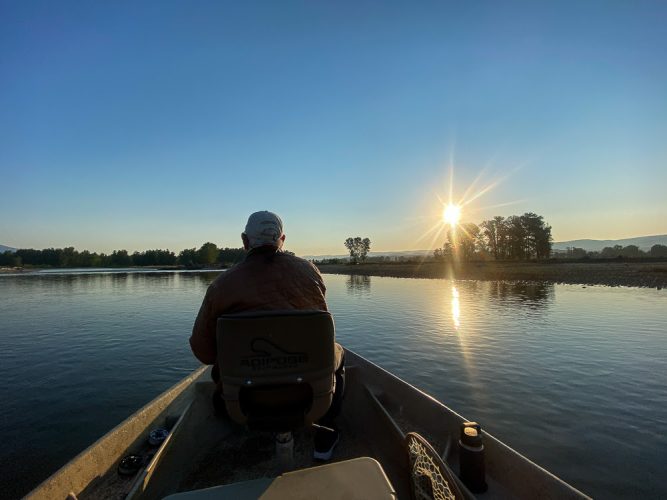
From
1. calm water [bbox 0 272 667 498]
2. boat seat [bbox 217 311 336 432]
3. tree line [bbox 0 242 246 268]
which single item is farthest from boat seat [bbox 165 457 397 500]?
tree line [bbox 0 242 246 268]

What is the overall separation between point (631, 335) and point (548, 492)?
16.2 meters

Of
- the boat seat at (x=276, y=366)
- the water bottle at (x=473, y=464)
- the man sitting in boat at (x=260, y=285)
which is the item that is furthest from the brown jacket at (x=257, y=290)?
the water bottle at (x=473, y=464)

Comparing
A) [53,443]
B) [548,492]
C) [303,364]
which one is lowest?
[53,443]

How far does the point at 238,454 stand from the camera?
4.15m

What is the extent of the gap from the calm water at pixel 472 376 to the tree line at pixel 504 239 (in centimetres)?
8031

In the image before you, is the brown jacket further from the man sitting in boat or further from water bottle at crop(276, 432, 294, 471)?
water bottle at crop(276, 432, 294, 471)

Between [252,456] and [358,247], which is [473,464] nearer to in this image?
[252,456]

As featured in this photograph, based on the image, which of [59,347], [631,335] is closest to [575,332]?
[631,335]

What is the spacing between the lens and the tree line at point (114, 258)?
179250 millimetres

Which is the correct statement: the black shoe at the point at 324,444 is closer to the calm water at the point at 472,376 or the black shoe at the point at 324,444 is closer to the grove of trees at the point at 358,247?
the calm water at the point at 472,376

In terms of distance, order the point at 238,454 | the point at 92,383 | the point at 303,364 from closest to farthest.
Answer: the point at 303,364 → the point at 238,454 → the point at 92,383

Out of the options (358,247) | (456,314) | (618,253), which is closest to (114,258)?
(358,247)

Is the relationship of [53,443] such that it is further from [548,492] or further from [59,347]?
[59,347]

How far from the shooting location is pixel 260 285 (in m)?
2.79
